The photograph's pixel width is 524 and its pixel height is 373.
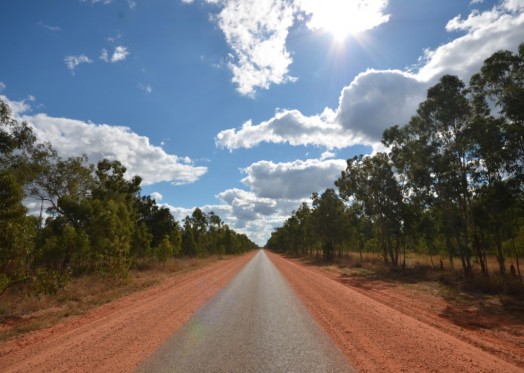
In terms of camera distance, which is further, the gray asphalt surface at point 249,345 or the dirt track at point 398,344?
the dirt track at point 398,344

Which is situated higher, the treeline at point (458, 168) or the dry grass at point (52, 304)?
the treeline at point (458, 168)

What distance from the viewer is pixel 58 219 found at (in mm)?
27953

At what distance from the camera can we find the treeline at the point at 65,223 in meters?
12.7

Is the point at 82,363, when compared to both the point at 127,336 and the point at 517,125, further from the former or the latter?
the point at 517,125

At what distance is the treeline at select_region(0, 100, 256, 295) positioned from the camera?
12.7 m

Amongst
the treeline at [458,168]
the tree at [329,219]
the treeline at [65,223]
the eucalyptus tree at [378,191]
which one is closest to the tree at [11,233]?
the treeline at [65,223]

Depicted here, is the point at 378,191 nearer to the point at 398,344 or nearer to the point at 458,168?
the point at 458,168

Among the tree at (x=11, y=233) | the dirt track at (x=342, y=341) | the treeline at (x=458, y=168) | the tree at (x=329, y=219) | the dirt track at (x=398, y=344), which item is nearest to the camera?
the dirt track at (x=398, y=344)

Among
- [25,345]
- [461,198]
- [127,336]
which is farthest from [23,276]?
[461,198]

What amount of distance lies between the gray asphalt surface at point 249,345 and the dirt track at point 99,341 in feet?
1.70

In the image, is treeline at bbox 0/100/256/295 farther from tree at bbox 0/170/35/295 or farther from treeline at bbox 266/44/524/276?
treeline at bbox 266/44/524/276

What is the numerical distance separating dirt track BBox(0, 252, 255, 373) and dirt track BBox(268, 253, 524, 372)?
169 inches

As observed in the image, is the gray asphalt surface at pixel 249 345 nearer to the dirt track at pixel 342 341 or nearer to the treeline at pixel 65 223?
the dirt track at pixel 342 341

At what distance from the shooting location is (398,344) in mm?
7562
